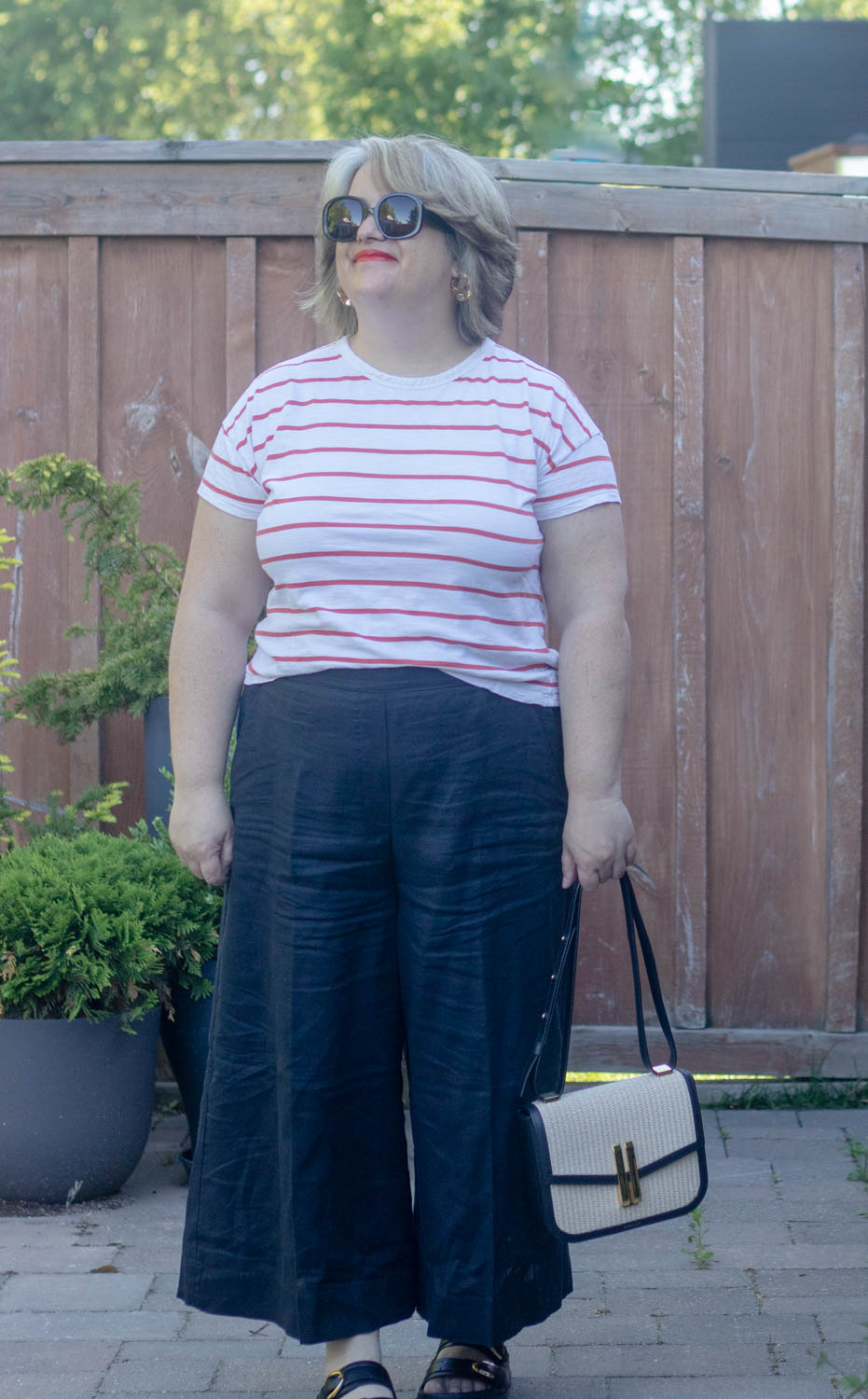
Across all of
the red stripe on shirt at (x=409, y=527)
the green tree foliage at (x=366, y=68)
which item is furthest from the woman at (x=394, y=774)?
the green tree foliage at (x=366, y=68)

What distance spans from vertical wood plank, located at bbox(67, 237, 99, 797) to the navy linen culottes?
170cm

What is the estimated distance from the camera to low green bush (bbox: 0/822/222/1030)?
302 cm

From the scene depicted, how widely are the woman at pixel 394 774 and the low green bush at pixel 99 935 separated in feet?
2.66

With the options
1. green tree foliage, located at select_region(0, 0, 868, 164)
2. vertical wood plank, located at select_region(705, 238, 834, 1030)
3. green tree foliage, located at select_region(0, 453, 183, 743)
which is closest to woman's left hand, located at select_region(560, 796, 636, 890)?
green tree foliage, located at select_region(0, 453, 183, 743)

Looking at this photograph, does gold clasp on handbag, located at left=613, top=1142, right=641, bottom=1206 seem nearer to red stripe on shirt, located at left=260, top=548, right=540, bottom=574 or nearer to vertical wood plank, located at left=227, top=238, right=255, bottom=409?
red stripe on shirt, located at left=260, top=548, right=540, bottom=574

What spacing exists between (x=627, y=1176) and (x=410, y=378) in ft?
3.99

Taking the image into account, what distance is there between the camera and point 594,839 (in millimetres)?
2166

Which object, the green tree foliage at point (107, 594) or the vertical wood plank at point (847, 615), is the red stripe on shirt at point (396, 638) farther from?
the vertical wood plank at point (847, 615)

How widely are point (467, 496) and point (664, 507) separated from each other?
1.91 m

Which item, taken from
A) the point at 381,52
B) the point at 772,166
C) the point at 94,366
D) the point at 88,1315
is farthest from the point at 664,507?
the point at 381,52

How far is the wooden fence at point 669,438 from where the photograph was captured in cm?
382

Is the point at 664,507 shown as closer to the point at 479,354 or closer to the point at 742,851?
the point at 742,851

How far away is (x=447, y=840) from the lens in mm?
2119

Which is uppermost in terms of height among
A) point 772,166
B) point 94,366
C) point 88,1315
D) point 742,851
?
point 772,166
